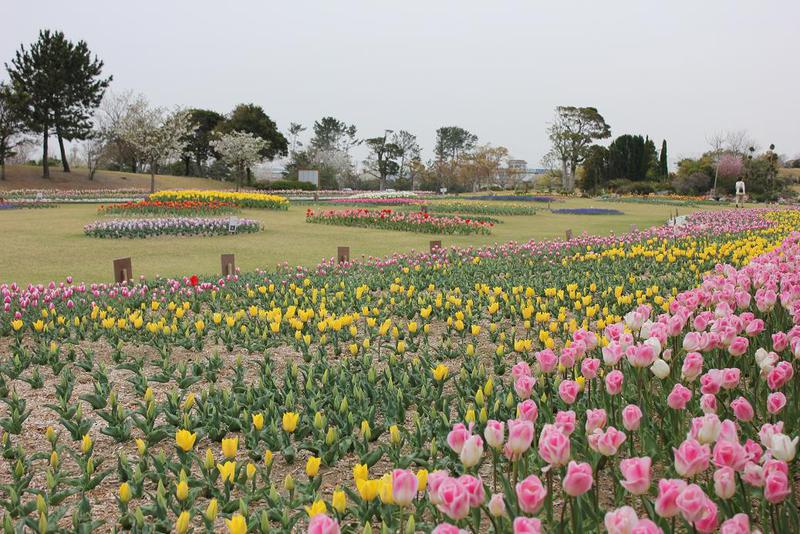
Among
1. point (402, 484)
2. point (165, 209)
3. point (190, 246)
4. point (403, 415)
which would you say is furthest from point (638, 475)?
point (165, 209)

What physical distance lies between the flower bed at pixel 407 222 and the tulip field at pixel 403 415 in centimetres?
1108

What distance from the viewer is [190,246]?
48.0 ft

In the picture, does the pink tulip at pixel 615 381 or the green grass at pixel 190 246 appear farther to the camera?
the green grass at pixel 190 246

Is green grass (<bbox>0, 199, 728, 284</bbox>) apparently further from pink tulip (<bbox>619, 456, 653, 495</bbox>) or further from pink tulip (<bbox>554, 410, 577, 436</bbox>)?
pink tulip (<bbox>619, 456, 653, 495</bbox>)

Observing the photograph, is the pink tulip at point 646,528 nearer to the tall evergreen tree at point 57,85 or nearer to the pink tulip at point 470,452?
the pink tulip at point 470,452

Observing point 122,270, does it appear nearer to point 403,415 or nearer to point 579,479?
point 403,415

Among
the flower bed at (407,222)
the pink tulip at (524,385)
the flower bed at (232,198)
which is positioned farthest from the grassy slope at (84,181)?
the pink tulip at (524,385)

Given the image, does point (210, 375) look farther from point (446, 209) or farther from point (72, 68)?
point (72, 68)

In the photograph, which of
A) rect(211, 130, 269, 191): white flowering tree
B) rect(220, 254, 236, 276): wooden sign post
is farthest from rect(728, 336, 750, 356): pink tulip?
rect(211, 130, 269, 191): white flowering tree

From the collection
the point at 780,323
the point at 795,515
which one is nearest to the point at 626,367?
the point at 780,323

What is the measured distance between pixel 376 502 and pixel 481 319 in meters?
3.77

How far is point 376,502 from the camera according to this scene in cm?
259

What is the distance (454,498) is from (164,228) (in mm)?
16662

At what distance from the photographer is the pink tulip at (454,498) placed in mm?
1486
